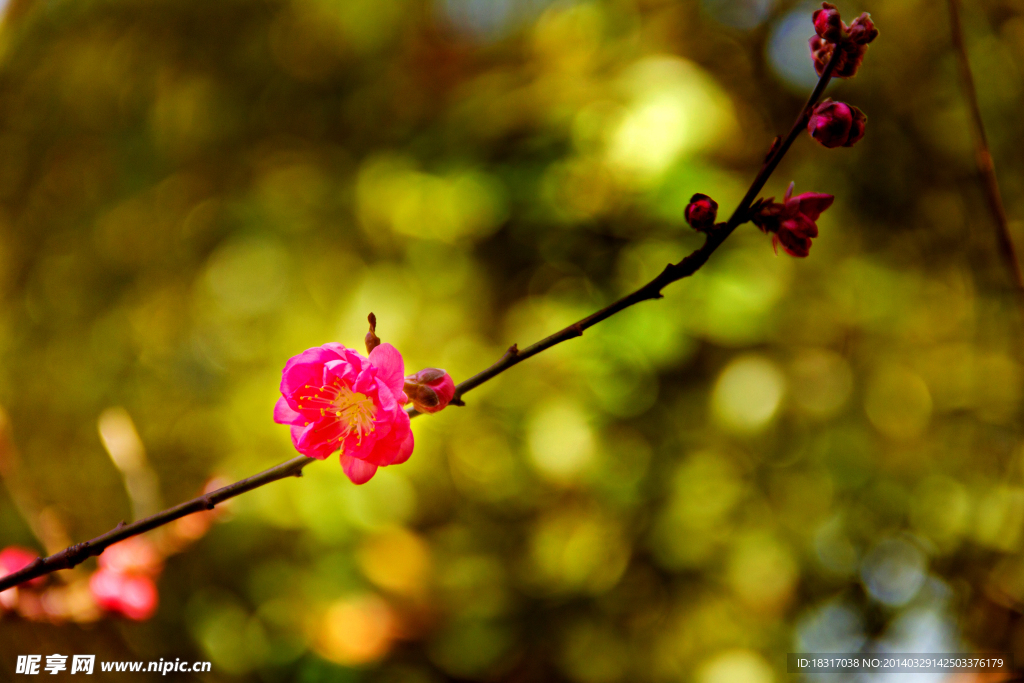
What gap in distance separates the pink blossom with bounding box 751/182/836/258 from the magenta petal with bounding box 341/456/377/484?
29 cm

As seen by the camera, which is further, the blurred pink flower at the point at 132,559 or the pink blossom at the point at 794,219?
the blurred pink flower at the point at 132,559

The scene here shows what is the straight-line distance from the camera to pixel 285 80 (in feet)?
3.84

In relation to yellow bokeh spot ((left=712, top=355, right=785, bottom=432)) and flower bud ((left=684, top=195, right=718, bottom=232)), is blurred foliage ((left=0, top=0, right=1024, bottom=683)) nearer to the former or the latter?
yellow bokeh spot ((left=712, top=355, right=785, bottom=432))

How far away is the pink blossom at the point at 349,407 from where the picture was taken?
370 mm

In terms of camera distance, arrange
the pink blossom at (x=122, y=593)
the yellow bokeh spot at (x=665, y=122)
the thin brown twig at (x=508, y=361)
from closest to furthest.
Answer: the thin brown twig at (x=508, y=361) < the pink blossom at (x=122, y=593) < the yellow bokeh spot at (x=665, y=122)

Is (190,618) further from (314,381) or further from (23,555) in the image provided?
(314,381)

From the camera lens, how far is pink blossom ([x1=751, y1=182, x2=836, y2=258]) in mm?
383

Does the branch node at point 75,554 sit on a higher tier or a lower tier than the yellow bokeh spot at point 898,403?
lower

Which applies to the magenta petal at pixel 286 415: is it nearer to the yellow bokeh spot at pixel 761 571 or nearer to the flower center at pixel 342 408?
the flower center at pixel 342 408

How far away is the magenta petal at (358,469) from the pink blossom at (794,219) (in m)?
0.29

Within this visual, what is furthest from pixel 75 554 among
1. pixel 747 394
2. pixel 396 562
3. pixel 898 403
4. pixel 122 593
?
pixel 898 403

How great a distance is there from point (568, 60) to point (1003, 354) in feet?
2.82

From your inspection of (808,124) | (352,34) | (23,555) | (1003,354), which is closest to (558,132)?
(352,34)

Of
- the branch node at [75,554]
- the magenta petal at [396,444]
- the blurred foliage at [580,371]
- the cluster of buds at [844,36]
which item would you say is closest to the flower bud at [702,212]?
the cluster of buds at [844,36]
